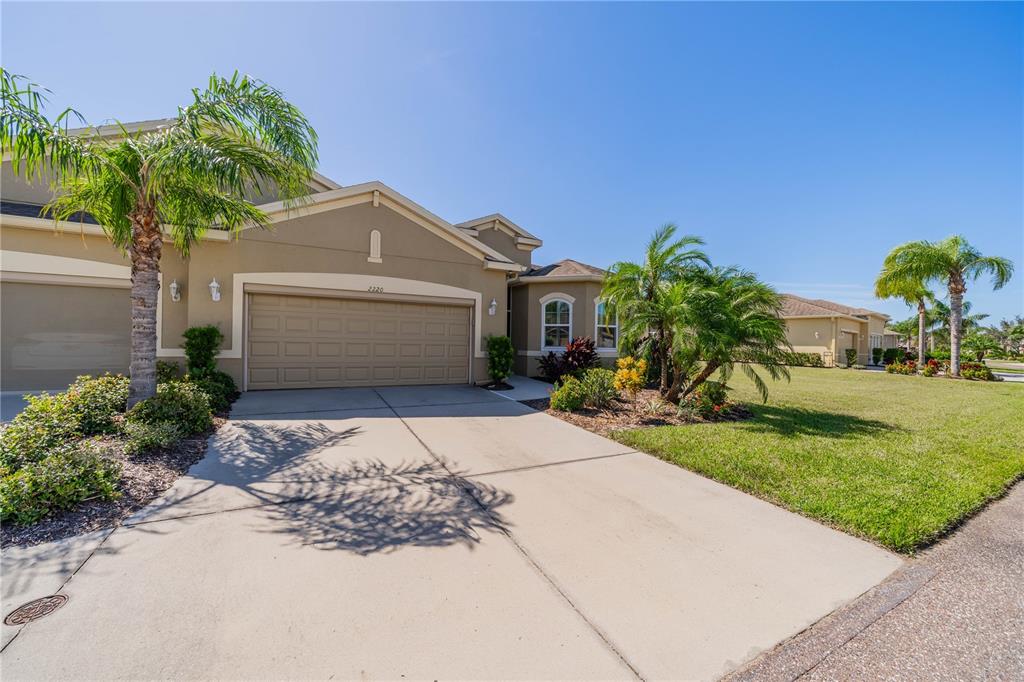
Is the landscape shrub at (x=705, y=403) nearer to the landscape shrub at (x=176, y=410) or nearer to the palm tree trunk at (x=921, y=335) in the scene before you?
the landscape shrub at (x=176, y=410)

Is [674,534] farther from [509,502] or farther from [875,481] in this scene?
[875,481]

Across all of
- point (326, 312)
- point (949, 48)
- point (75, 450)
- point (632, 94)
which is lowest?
point (75, 450)

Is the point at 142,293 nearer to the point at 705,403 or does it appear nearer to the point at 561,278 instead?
the point at 705,403

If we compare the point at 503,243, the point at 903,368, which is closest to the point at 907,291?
the point at 903,368

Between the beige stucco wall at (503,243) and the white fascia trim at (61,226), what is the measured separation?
8603mm

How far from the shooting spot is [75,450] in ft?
12.4

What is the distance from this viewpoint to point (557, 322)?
13.1 metres

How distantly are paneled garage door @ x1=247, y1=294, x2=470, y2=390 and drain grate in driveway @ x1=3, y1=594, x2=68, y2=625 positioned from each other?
745 centimetres

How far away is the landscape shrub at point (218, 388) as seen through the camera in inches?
282

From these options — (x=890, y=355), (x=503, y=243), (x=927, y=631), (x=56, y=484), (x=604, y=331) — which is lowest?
(x=927, y=631)

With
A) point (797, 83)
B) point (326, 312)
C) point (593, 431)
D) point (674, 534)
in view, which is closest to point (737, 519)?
point (674, 534)

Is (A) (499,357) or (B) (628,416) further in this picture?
(A) (499,357)

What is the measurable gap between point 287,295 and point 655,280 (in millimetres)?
8735

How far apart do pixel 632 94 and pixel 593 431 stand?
32.3 ft
